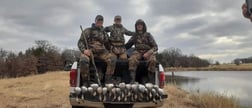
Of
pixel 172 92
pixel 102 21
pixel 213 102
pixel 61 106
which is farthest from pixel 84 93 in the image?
pixel 172 92

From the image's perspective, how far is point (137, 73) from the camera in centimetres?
655

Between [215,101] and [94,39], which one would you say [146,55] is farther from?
[215,101]

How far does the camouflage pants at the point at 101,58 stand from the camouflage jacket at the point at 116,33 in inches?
23.5

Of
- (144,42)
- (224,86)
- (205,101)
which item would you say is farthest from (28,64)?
(144,42)

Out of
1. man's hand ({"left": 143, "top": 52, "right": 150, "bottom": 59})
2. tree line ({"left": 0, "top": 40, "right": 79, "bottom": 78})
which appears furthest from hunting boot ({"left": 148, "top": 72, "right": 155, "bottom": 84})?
tree line ({"left": 0, "top": 40, "right": 79, "bottom": 78})

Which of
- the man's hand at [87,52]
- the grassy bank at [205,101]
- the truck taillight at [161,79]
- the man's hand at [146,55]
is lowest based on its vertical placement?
the grassy bank at [205,101]

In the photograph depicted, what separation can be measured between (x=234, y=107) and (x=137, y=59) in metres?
4.61

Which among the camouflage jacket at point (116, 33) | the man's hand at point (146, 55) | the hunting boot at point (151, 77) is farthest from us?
the camouflage jacket at point (116, 33)

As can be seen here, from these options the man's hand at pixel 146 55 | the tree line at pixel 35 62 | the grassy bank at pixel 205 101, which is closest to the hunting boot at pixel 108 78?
the man's hand at pixel 146 55

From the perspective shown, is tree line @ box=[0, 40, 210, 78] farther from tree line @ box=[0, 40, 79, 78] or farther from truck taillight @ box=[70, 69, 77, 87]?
truck taillight @ box=[70, 69, 77, 87]

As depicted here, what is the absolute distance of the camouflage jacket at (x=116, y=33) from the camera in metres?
6.93

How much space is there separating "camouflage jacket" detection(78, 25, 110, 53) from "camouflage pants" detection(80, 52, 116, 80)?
12cm

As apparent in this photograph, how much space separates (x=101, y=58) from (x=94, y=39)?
0.44 metres

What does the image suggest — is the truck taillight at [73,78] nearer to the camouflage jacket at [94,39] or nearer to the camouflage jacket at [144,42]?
the camouflage jacket at [94,39]
